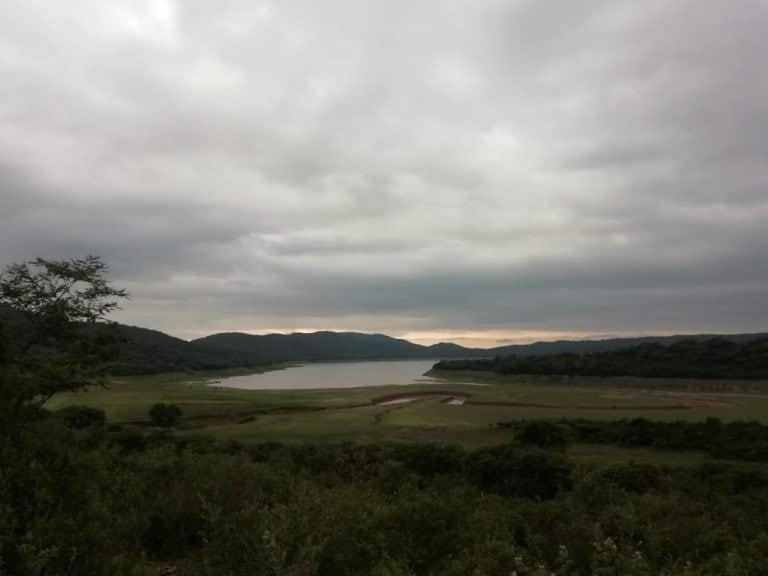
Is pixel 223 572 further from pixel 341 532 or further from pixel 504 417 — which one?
pixel 504 417

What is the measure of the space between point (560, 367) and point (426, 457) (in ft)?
261

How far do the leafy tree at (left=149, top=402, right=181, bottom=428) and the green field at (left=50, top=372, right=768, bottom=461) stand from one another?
117cm

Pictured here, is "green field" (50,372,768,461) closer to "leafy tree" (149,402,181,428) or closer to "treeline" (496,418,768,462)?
"leafy tree" (149,402,181,428)

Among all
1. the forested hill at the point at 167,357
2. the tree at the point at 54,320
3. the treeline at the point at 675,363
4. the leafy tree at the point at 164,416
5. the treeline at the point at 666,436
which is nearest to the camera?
the tree at the point at 54,320

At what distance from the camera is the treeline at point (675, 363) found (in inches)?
3273

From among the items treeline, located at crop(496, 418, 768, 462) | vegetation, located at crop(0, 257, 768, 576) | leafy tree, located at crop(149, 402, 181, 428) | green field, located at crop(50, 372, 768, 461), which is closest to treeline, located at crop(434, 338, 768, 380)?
green field, located at crop(50, 372, 768, 461)

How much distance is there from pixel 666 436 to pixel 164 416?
140ft

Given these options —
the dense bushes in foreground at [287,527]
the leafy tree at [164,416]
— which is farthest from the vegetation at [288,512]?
the leafy tree at [164,416]

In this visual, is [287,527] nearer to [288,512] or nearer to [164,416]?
[288,512]

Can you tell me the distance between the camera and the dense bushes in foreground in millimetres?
7535

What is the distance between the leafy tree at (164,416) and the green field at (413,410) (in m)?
1.17

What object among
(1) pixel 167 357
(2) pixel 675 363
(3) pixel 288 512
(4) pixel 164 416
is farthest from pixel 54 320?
(1) pixel 167 357

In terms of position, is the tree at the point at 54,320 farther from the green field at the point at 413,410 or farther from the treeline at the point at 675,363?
the treeline at the point at 675,363

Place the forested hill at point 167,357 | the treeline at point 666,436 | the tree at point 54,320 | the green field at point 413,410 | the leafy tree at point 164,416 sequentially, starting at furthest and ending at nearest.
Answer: the forested hill at point 167,357 → the leafy tree at point 164,416 → the green field at point 413,410 → the treeline at point 666,436 → the tree at point 54,320
